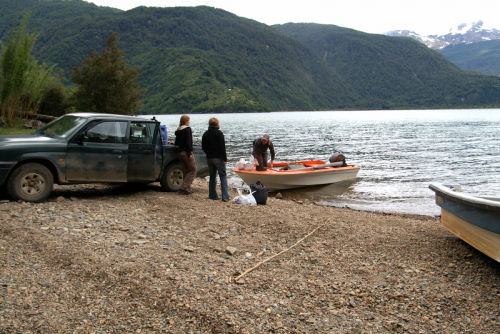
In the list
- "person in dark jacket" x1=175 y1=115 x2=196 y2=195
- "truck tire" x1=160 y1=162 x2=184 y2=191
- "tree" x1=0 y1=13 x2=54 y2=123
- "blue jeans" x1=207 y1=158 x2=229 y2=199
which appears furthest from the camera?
"tree" x1=0 y1=13 x2=54 y2=123

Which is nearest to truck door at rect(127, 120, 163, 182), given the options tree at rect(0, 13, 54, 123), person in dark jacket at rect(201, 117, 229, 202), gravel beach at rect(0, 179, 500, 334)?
person in dark jacket at rect(201, 117, 229, 202)

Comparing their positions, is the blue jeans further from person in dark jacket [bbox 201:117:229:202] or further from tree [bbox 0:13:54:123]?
tree [bbox 0:13:54:123]

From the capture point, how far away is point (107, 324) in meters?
3.77

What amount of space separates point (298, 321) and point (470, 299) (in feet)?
7.67

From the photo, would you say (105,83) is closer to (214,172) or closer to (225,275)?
(214,172)

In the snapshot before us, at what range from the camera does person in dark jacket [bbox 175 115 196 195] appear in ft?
31.1

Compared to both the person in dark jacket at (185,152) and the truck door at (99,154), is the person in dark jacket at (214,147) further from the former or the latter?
the truck door at (99,154)

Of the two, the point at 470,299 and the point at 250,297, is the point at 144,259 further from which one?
the point at 470,299

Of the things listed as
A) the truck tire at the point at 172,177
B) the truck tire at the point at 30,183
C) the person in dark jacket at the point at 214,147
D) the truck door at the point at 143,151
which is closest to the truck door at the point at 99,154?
the truck door at the point at 143,151

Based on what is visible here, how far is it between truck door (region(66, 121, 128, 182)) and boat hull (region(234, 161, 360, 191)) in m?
6.29

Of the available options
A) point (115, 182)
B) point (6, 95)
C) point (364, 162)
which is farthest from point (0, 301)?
point (364, 162)

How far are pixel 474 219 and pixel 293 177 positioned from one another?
9.48 m

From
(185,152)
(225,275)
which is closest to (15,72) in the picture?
(185,152)

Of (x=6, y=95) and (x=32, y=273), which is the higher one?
(x=6, y=95)
